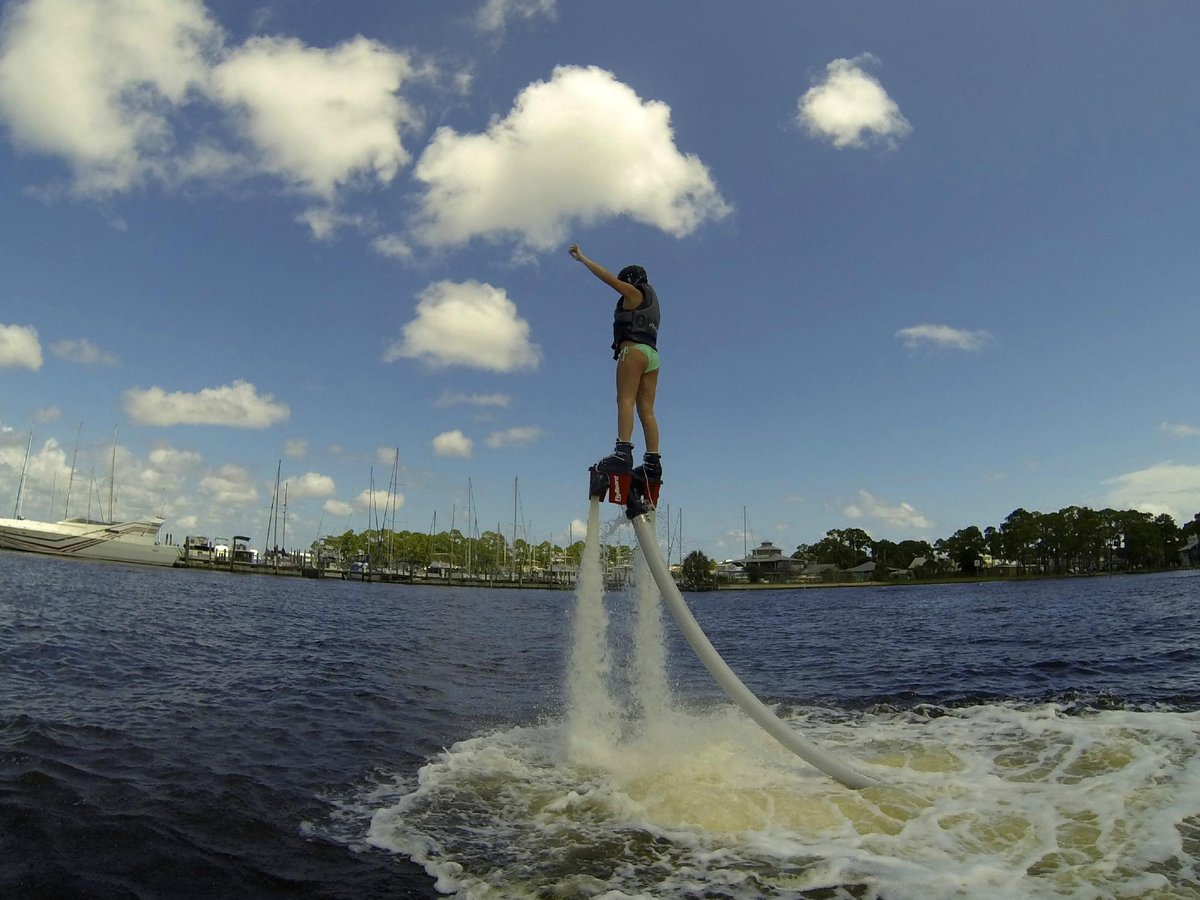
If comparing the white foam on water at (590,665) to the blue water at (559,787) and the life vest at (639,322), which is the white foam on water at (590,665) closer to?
the blue water at (559,787)

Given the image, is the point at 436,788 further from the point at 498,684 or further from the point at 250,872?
the point at 498,684

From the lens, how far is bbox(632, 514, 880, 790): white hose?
7.58 metres

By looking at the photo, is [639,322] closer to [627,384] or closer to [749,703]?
[627,384]

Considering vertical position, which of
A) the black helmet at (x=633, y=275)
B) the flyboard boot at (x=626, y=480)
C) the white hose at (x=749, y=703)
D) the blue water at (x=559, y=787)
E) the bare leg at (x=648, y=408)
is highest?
the black helmet at (x=633, y=275)

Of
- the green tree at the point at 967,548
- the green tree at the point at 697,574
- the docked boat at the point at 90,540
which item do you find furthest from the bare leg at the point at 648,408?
the green tree at the point at 967,548

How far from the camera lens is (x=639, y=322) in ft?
27.1

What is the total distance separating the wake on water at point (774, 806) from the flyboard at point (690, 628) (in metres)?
0.32

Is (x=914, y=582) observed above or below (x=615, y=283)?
below

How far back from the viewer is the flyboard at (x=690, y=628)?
759cm

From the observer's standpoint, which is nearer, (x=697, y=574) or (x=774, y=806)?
(x=774, y=806)

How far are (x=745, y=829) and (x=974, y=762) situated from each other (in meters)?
3.92

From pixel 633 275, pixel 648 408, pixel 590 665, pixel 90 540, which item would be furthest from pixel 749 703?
pixel 90 540

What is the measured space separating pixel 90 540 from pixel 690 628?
A: 393 feet

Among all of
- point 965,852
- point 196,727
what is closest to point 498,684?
point 196,727
